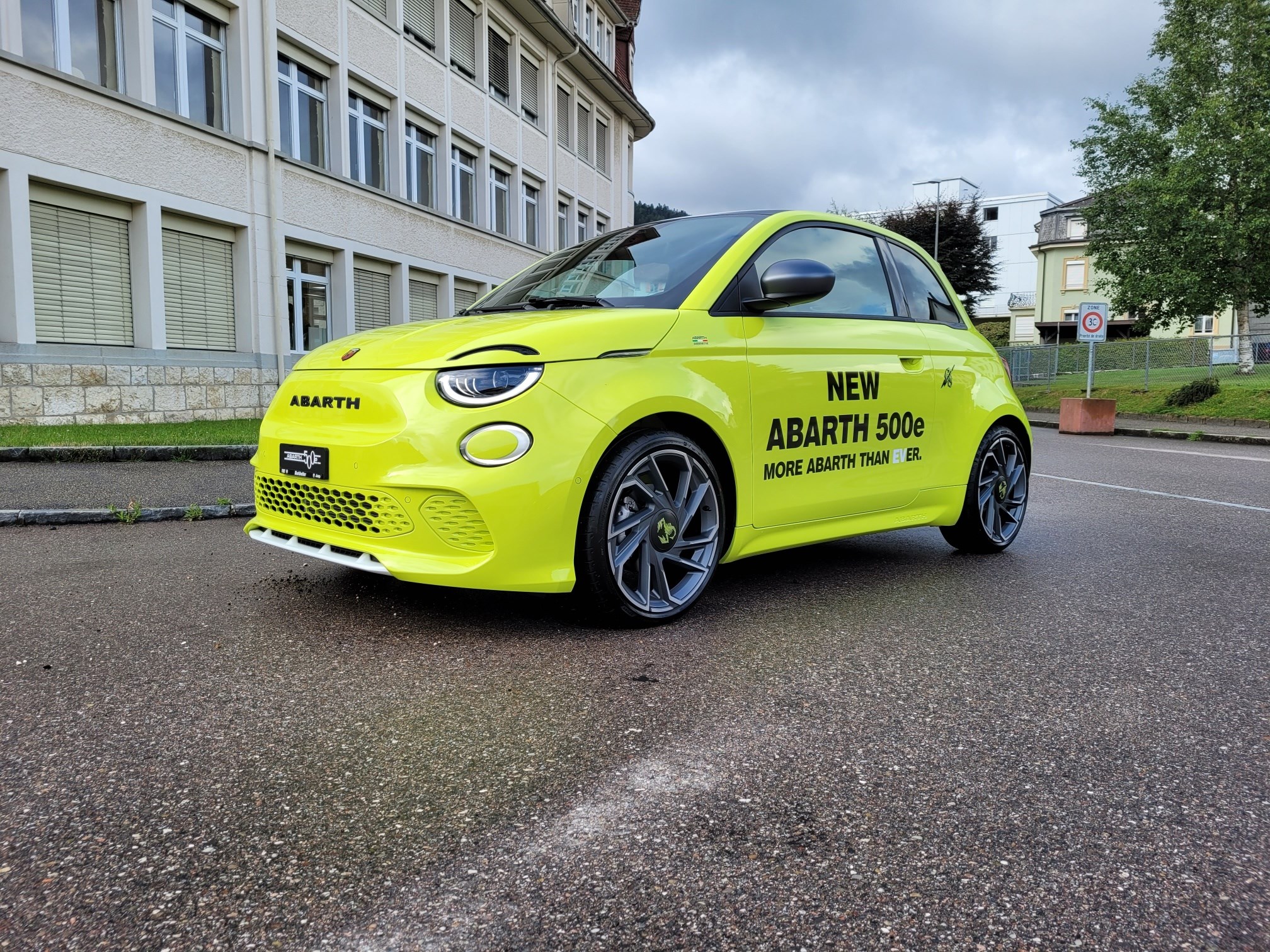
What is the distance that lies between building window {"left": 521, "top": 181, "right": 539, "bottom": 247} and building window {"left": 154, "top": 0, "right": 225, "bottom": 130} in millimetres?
12056

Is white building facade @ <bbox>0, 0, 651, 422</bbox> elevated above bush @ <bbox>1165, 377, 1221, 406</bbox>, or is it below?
above

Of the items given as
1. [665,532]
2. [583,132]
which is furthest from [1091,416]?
[665,532]

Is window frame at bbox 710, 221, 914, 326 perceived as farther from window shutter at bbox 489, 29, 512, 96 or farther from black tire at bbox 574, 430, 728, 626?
window shutter at bbox 489, 29, 512, 96

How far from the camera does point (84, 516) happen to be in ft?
20.6

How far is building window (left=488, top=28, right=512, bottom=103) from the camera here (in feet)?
80.6

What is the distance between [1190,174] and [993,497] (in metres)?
29.0

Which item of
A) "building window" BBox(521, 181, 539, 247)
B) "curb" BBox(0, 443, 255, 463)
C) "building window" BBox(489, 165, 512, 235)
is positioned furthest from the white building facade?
"curb" BBox(0, 443, 255, 463)

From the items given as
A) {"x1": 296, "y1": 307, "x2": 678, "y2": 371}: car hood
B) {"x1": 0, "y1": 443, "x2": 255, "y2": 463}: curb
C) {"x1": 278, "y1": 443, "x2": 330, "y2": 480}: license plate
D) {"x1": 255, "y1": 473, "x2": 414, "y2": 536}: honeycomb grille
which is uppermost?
{"x1": 296, "y1": 307, "x2": 678, "y2": 371}: car hood

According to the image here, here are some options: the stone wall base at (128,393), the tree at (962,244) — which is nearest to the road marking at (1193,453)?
the stone wall base at (128,393)

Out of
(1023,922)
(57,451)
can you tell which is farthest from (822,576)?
(57,451)

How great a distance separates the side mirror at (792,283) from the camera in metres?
4.05

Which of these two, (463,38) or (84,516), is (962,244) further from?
(84,516)

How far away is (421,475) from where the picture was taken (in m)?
3.39

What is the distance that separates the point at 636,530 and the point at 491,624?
2.27ft
